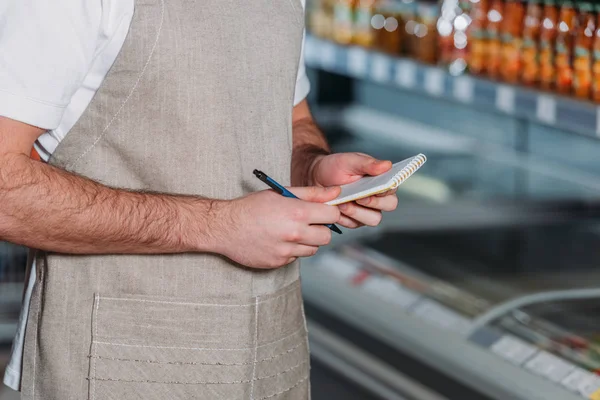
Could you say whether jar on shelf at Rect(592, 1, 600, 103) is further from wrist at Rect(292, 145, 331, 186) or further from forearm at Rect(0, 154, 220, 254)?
forearm at Rect(0, 154, 220, 254)

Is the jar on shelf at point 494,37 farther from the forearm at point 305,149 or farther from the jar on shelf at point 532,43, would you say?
the forearm at point 305,149

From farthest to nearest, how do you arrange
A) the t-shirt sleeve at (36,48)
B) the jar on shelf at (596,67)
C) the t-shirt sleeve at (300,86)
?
the jar on shelf at (596,67) → the t-shirt sleeve at (300,86) → the t-shirt sleeve at (36,48)

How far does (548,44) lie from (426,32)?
30.7 inches

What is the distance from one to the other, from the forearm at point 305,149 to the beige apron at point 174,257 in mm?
187

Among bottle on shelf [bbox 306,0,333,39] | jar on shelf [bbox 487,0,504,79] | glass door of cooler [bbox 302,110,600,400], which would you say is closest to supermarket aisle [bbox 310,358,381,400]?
glass door of cooler [bbox 302,110,600,400]

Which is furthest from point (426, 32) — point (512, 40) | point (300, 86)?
point (300, 86)

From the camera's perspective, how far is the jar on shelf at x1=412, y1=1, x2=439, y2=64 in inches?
130

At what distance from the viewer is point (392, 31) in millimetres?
3660

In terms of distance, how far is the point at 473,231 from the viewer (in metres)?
3.36

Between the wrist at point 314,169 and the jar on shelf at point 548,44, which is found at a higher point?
the jar on shelf at point 548,44

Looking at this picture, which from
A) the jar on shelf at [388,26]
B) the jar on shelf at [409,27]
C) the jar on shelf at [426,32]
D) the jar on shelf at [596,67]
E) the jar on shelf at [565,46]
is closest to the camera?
the jar on shelf at [596,67]

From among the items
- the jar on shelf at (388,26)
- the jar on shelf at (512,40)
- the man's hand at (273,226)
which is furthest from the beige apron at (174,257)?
the jar on shelf at (388,26)

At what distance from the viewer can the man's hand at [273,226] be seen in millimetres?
1488

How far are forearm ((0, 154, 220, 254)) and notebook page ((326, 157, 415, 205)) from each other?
19 cm
